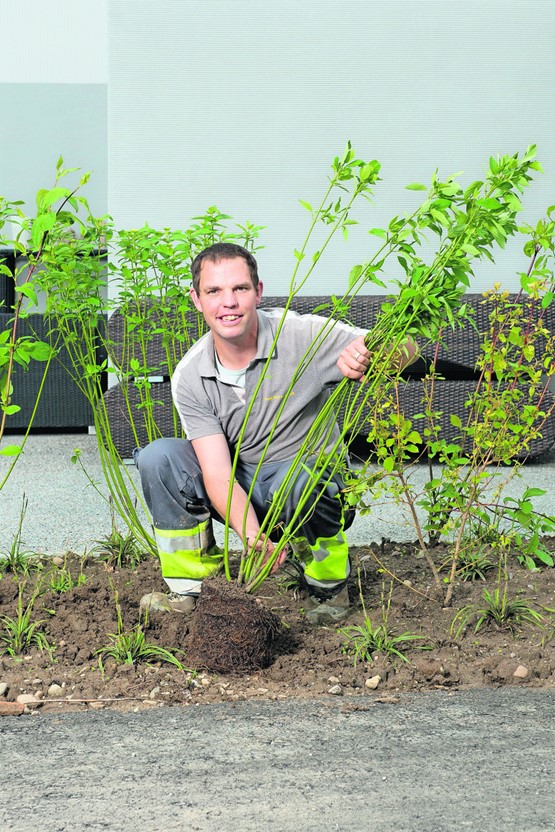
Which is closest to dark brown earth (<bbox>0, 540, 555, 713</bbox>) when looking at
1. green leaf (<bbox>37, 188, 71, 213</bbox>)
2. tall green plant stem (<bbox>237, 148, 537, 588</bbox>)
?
tall green plant stem (<bbox>237, 148, 537, 588</bbox>)

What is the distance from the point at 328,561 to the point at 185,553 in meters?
0.35

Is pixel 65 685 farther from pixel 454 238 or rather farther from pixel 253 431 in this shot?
pixel 454 238

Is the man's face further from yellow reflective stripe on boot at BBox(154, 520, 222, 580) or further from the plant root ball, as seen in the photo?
the plant root ball

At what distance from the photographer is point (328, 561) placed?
100 inches

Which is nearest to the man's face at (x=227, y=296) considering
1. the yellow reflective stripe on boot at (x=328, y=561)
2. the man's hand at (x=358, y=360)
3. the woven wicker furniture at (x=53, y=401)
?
the man's hand at (x=358, y=360)

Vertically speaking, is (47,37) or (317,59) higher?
(47,37)

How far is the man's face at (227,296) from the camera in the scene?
2.45 m

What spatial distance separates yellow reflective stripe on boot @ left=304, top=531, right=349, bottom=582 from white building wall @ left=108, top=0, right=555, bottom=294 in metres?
2.95

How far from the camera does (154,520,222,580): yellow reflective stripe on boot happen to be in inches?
99.8

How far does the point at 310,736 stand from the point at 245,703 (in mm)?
213

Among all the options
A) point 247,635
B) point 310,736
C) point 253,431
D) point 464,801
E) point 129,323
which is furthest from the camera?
point 129,323

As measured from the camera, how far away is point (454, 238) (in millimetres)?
2156

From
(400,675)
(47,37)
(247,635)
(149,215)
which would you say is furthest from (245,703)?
(47,37)

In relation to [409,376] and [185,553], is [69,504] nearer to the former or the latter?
[185,553]
